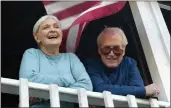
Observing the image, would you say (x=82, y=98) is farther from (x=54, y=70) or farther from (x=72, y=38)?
(x=72, y=38)

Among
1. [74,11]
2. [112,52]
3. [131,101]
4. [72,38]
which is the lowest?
[131,101]

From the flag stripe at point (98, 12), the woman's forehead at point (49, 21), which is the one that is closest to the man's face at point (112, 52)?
the flag stripe at point (98, 12)

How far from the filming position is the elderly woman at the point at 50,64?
1.67 metres

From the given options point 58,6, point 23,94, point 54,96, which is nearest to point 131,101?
point 54,96

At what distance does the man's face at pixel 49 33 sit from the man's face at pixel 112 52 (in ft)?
0.71

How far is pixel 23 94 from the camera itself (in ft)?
4.66

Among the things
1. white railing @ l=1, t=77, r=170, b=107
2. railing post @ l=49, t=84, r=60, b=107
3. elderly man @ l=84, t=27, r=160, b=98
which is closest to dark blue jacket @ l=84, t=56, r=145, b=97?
elderly man @ l=84, t=27, r=160, b=98

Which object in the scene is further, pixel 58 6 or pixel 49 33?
pixel 58 6

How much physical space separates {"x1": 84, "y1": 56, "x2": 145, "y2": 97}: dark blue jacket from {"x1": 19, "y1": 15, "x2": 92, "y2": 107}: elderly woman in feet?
0.22

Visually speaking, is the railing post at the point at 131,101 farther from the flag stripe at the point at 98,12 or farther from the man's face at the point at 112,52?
the flag stripe at the point at 98,12

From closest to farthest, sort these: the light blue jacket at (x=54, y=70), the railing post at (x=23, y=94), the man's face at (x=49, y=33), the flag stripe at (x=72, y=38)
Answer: the railing post at (x=23, y=94)
the light blue jacket at (x=54, y=70)
the man's face at (x=49, y=33)
the flag stripe at (x=72, y=38)

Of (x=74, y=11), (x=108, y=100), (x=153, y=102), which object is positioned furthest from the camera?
(x=74, y=11)

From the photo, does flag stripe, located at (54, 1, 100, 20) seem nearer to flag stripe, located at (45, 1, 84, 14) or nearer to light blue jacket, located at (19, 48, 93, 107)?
flag stripe, located at (45, 1, 84, 14)

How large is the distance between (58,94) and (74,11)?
1.97ft
